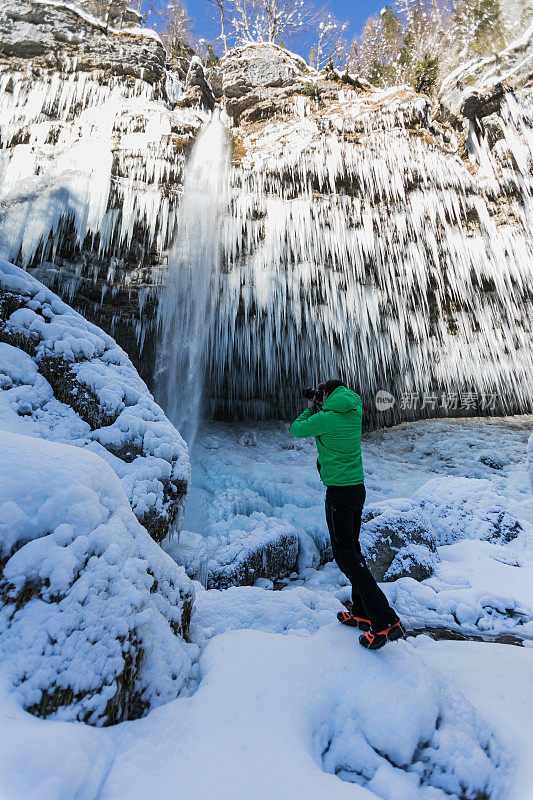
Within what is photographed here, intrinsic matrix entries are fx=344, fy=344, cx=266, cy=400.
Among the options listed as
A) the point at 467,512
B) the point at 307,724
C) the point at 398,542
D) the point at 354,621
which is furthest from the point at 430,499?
the point at 307,724

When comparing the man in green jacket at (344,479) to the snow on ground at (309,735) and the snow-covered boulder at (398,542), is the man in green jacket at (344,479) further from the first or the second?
the snow-covered boulder at (398,542)

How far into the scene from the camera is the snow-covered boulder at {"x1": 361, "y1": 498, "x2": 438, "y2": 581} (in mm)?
4125

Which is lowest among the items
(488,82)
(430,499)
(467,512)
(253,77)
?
(467,512)

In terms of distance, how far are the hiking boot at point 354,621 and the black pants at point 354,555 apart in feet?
0.11

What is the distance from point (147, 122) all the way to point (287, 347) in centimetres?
630

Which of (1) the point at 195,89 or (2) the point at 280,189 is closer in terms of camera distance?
(2) the point at 280,189

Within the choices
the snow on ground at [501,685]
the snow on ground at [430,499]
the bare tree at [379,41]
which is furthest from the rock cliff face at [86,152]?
the bare tree at [379,41]

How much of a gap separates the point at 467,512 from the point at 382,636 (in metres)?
4.38

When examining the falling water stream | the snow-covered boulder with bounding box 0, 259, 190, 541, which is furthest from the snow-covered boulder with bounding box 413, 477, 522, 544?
the falling water stream

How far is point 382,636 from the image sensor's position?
1.80 m

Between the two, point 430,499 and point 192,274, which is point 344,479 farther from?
point 192,274

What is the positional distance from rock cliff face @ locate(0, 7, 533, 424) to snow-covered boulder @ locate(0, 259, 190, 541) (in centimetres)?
541

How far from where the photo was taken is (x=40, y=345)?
3254 millimetres

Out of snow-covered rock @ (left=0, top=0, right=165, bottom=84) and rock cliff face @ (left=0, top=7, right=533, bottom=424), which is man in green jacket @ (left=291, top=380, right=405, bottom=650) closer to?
rock cliff face @ (left=0, top=7, right=533, bottom=424)
